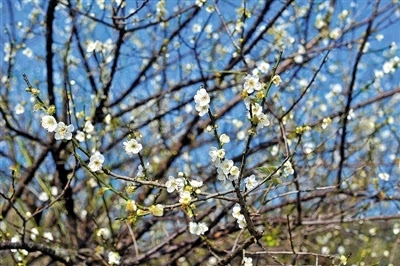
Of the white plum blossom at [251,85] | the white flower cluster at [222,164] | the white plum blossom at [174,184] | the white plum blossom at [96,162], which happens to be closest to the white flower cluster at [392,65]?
the white plum blossom at [251,85]

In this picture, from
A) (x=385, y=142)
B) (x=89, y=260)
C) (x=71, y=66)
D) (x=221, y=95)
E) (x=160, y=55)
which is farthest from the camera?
(x=385, y=142)

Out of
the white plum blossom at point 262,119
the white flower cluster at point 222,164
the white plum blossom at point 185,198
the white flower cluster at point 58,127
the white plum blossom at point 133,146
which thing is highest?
the white flower cluster at point 58,127

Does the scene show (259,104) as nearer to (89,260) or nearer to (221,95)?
(89,260)

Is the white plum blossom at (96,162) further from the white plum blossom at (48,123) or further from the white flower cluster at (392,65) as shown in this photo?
the white flower cluster at (392,65)

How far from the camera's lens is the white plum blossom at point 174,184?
198 centimetres

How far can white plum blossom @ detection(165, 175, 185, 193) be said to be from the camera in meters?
1.98

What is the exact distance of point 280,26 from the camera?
449 centimetres

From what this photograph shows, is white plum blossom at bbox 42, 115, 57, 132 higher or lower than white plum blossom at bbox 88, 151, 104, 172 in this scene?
higher

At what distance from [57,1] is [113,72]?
2.27 feet

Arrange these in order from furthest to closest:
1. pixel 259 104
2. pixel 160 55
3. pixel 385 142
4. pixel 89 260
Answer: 1. pixel 385 142
2. pixel 160 55
3. pixel 89 260
4. pixel 259 104

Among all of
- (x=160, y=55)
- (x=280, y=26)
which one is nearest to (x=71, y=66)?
(x=160, y=55)

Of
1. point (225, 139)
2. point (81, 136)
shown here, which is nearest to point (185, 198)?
point (225, 139)

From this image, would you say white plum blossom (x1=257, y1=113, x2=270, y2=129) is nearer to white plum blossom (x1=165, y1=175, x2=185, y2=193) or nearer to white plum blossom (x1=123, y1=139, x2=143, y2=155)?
white plum blossom (x1=165, y1=175, x2=185, y2=193)

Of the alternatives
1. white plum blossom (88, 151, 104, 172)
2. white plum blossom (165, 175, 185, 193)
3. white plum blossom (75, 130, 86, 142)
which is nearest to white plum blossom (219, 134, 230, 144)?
white plum blossom (165, 175, 185, 193)
